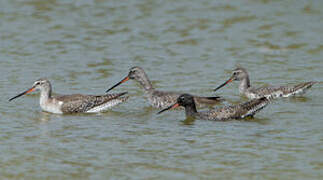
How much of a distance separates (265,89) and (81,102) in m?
4.03

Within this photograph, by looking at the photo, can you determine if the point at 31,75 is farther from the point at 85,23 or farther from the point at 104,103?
the point at 85,23

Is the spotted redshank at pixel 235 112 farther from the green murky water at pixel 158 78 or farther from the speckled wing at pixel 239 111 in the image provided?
the green murky water at pixel 158 78

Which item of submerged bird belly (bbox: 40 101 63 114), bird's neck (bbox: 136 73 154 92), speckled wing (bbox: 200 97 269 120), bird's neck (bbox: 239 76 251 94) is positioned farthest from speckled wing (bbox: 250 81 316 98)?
submerged bird belly (bbox: 40 101 63 114)

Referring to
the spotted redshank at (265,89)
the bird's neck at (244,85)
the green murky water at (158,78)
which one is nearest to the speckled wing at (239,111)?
the green murky water at (158,78)

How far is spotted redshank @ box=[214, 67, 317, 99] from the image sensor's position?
1540 centimetres

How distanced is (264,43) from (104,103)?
7309mm

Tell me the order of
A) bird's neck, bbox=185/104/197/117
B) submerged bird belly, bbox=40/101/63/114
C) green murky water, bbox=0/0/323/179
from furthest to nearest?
submerged bird belly, bbox=40/101/63/114 < bird's neck, bbox=185/104/197/117 < green murky water, bbox=0/0/323/179

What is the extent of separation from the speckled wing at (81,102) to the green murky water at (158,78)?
0.29 metres

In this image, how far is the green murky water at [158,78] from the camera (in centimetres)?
1043

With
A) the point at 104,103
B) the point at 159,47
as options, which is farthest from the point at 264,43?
the point at 104,103

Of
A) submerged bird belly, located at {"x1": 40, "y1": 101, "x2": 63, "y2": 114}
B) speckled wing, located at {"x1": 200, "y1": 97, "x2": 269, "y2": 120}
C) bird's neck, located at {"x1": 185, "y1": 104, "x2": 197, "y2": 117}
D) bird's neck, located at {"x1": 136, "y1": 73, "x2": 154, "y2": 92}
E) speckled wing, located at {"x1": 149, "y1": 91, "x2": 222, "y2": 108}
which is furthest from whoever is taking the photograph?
bird's neck, located at {"x1": 136, "y1": 73, "x2": 154, "y2": 92}

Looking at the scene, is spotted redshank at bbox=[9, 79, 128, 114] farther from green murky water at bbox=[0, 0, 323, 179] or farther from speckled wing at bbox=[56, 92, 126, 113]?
green murky water at bbox=[0, 0, 323, 179]

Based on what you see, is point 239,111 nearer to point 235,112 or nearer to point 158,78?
point 235,112

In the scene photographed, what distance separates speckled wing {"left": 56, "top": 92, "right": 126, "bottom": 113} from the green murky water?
0.29m
